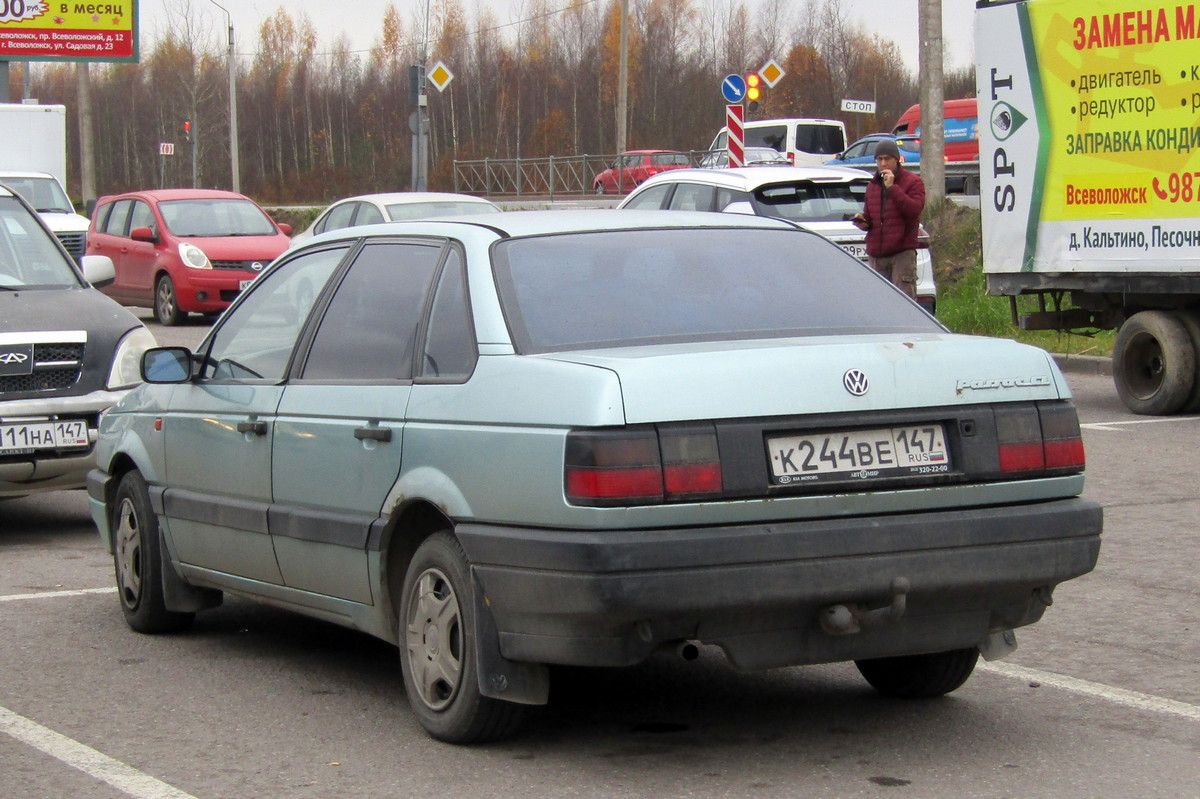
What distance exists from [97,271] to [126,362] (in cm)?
172

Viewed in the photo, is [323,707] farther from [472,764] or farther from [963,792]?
[963,792]

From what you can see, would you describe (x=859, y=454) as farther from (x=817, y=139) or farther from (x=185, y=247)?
(x=817, y=139)

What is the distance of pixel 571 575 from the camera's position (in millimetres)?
4141

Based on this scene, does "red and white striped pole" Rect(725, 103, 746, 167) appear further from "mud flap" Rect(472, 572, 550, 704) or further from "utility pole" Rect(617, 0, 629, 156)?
"utility pole" Rect(617, 0, 629, 156)

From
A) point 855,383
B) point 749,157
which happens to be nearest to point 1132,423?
point 855,383

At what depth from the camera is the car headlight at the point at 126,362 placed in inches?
338

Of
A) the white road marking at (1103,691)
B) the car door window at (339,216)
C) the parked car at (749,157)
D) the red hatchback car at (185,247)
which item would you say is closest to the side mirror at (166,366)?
the white road marking at (1103,691)

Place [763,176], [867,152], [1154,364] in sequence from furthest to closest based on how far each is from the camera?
[867,152]
[763,176]
[1154,364]

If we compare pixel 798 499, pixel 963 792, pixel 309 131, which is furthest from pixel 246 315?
pixel 309 131

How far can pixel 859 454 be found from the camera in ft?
14.3

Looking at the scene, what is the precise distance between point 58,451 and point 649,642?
4.95 m

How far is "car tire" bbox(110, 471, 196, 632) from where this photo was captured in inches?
247

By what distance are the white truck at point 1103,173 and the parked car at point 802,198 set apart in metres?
1.41

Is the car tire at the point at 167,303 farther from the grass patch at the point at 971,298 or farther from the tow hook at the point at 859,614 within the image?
the tow hook at the point at 859,614
